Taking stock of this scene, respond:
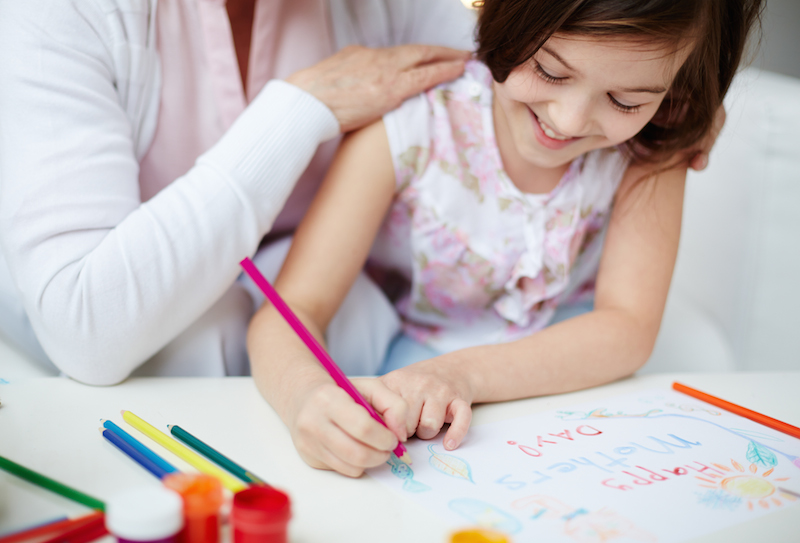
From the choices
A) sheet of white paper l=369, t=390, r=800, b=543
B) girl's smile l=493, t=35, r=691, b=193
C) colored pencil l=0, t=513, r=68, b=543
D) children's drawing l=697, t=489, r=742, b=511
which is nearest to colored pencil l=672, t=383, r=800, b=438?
sheet of white paper l=369, t=390, r=800, b=543

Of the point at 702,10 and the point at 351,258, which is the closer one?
the point at 702,10

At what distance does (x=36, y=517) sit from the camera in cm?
34

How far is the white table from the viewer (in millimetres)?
349

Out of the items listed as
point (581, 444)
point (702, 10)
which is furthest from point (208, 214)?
point (702, 10)

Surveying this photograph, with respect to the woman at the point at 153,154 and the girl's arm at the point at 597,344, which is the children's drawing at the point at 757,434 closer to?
the girl's arm at the point at 597,344

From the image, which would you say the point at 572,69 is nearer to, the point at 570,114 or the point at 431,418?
the point at 570,114

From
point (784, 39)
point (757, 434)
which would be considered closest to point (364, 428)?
point (757, 434)

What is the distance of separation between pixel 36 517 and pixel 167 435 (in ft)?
0.33

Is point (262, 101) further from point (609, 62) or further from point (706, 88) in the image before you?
point (706, 88)

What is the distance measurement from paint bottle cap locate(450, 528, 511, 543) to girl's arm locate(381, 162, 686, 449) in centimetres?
12

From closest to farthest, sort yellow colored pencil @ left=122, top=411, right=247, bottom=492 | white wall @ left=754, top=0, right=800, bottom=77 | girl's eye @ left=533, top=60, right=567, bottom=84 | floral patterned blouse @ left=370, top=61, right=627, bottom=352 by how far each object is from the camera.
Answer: yellow colored pencil @ left=122, top=411, right=247, bottom=492, girl's eye @ left=533, top=60, right=567, bottom=84, floral patterned blouse @ left=370, top=61, right=627, bottom=352, white wall @ left=754, top=0, right=800, bottom=77

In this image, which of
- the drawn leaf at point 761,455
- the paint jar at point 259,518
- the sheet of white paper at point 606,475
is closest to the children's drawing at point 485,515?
the sheet of white paper at point 606,475

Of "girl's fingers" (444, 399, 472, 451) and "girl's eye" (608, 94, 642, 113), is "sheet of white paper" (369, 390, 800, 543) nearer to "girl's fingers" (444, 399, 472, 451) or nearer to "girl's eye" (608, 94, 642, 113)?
"girl's fingers" (444, 399, 472, 451)

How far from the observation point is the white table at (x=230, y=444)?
349 millimetres
